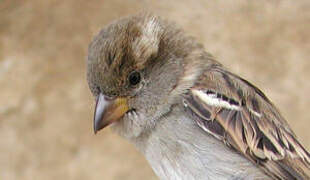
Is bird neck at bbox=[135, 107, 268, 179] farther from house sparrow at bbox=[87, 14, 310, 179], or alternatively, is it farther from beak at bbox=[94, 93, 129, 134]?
beak at bbox=[94, 93, 129, 134]

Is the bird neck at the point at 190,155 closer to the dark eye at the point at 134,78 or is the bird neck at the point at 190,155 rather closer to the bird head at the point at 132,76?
the bird head at the point at 132,76

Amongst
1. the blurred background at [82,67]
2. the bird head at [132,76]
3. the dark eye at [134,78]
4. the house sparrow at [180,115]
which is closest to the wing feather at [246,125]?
the house sparrow at [180,115]

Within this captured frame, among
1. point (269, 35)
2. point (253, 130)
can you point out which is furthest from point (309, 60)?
point (253, 130)

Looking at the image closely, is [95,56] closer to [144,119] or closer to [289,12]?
[144,119]

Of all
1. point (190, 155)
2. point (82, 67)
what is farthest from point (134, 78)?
point (82, 67)

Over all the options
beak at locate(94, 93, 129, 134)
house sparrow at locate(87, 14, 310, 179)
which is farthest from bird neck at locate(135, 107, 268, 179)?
beak at locate(94, 93, 129, 134)

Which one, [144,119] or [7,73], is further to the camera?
[7,73]

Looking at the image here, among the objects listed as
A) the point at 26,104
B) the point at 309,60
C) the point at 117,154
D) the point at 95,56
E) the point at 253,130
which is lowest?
the point at 253,130
